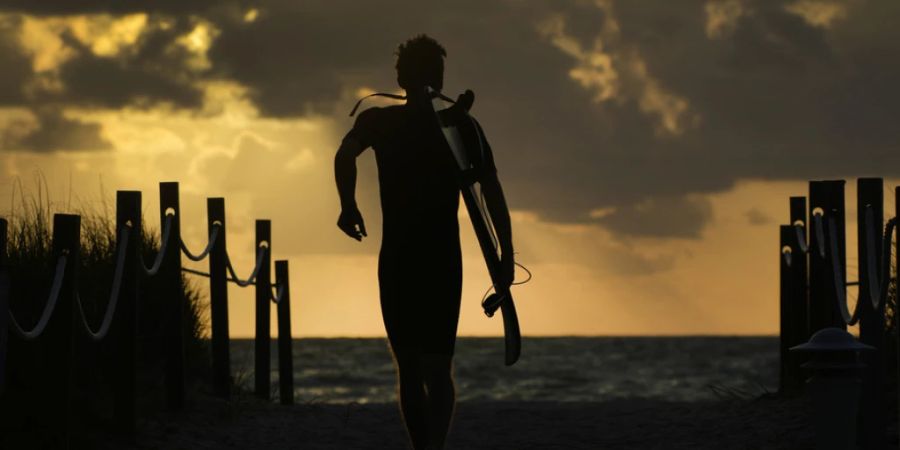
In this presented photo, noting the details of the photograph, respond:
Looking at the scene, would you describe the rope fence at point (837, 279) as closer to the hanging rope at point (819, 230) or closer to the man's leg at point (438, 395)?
the hanging rope at point (819, 230)

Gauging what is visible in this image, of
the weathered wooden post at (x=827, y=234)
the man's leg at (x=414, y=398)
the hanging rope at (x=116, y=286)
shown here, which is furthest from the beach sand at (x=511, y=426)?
the man's leg at (x=414, y=398)

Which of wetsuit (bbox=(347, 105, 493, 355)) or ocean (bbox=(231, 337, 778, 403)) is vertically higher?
wetsuit (bbox=(347, 105, 493, 355))

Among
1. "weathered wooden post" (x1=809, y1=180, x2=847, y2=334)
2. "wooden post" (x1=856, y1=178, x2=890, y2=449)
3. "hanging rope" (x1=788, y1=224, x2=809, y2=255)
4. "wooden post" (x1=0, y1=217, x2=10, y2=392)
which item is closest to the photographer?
"wooden post" (x1=0, y1=217, x2=10, y2=392)

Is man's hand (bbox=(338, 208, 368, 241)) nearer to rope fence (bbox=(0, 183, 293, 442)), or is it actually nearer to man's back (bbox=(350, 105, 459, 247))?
man's back (bbox=(350, 105, 459, 247))

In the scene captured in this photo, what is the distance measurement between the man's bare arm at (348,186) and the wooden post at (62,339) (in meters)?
2.08

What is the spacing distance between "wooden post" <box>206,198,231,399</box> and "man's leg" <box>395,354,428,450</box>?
5.09 meters

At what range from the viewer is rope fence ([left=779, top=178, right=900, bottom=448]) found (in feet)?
27.0

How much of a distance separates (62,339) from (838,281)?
4.88 m

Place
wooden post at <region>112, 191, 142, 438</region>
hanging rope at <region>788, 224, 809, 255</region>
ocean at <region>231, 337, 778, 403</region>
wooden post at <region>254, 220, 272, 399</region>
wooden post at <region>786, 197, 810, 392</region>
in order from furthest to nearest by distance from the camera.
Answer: ocean at <region>231, 337, 778, 403</region> < wooden post at <region>254, 220, 272, 399</region> < wooden post at <region>786, 197, 810, 392</region> < hanging rope at <region>788, 224, 809, 255</region> < wooden post at <region>112, 191, 142, 438</region>

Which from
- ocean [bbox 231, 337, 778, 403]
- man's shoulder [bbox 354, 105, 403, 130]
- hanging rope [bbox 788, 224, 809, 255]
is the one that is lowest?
ocean [bbox 231, 337, 778, 403]

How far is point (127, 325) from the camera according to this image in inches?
379

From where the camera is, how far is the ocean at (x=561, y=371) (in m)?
39.8

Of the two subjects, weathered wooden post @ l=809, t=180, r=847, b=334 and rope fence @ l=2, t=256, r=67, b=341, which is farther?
weathered wooden post @ l=809, t=180, r=847, b=334

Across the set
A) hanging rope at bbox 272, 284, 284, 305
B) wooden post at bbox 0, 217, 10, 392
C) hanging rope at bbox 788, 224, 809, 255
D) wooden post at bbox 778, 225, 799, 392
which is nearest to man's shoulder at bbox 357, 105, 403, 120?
A: wooden post at bbox 0, 217, 10, 392
